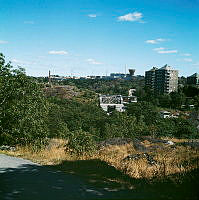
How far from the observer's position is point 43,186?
228 inches

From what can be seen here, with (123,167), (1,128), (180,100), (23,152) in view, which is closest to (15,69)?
(1,128)

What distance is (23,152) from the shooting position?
10.5 metres

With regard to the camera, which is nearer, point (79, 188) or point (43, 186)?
point (79, 188)

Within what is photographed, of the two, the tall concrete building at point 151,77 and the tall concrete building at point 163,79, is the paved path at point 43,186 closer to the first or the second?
the tall concrete building at point 163,79

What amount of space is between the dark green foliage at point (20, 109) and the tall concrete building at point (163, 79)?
11690 cm

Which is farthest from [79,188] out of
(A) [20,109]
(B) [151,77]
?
(B) [151,77]

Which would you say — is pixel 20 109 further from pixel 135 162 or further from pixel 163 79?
pixel 163 79

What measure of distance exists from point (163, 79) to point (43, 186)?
13281 centimetres

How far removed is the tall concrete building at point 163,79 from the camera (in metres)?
130

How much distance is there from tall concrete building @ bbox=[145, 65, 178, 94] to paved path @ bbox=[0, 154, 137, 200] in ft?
403

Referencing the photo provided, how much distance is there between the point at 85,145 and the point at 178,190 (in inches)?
193

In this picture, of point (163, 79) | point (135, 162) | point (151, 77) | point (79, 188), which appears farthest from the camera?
point (151, 77)

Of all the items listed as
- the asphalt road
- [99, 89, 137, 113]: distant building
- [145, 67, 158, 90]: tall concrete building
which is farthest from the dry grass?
[145, 67, 158, 90]: tall concrete building

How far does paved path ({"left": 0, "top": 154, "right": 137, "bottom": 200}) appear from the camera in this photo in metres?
5.06
